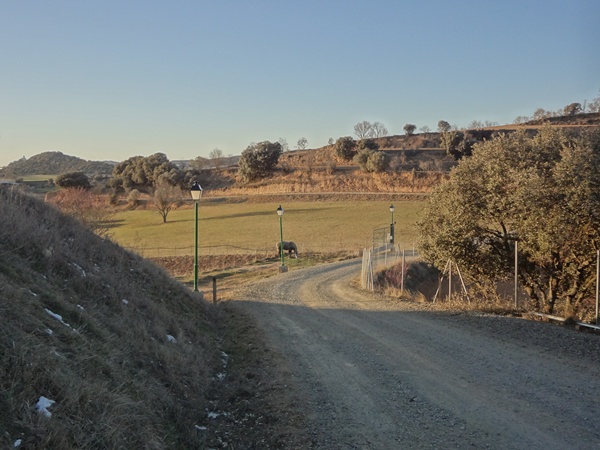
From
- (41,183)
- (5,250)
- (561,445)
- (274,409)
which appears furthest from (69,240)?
(41,183)

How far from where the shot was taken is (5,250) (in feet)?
21.7

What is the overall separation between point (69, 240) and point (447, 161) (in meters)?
85.7

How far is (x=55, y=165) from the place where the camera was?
134 metres

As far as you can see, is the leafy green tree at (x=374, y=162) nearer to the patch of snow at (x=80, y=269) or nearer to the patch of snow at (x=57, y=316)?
the patch of snow at (x=80, y=269)

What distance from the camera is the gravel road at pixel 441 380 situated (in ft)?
16.4

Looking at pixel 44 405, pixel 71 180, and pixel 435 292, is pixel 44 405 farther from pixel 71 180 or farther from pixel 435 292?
pixel 71 180

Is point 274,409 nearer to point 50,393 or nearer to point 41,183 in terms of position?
point 50,393

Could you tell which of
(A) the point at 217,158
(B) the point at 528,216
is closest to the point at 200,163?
(A) the point at 217,158

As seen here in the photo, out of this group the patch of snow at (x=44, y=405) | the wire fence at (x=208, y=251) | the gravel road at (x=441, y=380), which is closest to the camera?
the patch of snow at (x=44, y=405)

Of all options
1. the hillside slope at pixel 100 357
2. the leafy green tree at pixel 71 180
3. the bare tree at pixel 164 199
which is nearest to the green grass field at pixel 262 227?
the bare tree at pixel 164 199

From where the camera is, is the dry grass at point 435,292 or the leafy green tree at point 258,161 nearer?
the dry grass at point 435,292

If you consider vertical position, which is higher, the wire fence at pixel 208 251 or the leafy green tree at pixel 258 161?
the leafy green tree at pixel 258 161

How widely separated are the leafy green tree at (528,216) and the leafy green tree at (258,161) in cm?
8042

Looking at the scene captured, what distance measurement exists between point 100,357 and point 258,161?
9105cm
